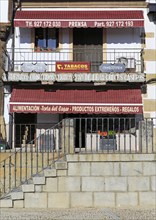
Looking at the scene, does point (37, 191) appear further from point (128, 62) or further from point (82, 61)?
point (128, 62)

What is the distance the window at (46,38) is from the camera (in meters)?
21.0

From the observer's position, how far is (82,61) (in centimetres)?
2072

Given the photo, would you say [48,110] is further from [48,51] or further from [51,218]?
[51,218]

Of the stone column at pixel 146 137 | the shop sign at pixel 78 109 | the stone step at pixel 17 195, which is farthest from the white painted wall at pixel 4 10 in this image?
the stone step at pixel 17 195

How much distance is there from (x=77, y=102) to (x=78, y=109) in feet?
1.23

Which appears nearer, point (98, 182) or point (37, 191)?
point (37, 191)

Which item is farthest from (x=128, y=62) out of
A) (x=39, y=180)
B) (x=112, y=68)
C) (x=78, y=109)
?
(x=39, y=180)

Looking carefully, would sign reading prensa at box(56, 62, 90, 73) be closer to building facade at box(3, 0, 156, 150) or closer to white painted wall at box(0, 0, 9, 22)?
building facade at box(3, 0, 156, 150)

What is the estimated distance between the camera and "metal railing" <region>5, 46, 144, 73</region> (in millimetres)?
20469

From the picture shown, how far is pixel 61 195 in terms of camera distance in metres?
12.6

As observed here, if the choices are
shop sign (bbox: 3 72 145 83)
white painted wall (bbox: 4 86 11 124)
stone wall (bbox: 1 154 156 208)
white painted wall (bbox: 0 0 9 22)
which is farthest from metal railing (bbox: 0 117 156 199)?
white painted wall (bbox: 0 0 9 22)

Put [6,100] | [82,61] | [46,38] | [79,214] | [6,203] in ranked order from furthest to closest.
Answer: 1. [46,38]
2. [82,61]
3. [6,100]
4. [6,203]
5. [79,214]

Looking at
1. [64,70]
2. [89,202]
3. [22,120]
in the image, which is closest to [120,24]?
[64,70]

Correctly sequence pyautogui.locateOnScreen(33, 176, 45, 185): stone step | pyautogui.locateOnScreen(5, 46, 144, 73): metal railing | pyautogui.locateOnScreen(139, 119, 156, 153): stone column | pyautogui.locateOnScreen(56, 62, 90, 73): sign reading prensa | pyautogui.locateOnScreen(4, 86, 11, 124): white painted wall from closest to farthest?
pyautogui.locateOnScreen(33, 176, 45, 185): stone step
pyautogui.locateOnScreen(139, 119, 156, 153): stone column
pyautogui.locateOnScreen(56, 62, 90, 73): sign reading prensa
pyautogui.locateOnScreen(4, 86, 11, 124): white painted wall
pyautogui.locateOnScreen(5, 46, 144, 73): metal railing
